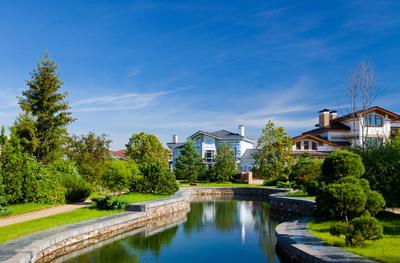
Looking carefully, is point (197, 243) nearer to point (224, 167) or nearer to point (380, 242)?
point (380, 242)

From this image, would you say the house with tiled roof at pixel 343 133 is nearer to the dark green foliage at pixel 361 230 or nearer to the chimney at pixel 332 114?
the chimney at pixel 332 114

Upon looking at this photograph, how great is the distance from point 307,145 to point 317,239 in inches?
1659

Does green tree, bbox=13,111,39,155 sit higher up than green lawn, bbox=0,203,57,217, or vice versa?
green tree, bbox=13,111,39,155

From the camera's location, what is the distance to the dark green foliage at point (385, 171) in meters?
17.1

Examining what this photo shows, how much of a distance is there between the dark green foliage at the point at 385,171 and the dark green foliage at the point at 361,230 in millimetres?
6297

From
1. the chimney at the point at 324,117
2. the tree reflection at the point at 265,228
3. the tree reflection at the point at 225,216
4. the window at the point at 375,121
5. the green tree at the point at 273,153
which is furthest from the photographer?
the chimney at the point at 324,117

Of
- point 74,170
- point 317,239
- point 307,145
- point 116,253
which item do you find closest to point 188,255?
point 116,253

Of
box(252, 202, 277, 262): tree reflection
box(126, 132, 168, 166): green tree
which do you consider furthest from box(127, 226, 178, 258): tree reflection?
box(126, 132, 168, 166): green tree

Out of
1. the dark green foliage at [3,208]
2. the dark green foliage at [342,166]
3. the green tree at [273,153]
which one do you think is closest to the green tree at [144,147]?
the green tree at [273,153]

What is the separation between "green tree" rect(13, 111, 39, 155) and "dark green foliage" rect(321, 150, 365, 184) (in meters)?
19.2

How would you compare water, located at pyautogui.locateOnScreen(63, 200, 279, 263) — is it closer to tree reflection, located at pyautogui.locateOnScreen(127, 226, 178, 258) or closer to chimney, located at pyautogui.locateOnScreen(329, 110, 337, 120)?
tree reflection, located at pyautogui.locateOnScreen(127, 226, 178, 258)

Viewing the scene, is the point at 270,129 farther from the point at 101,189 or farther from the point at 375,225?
the point at 375,225

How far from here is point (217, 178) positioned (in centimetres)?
5025

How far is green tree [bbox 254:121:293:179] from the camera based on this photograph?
4534 cm
